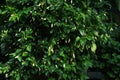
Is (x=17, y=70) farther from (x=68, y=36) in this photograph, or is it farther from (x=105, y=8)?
(x=105, y=8)

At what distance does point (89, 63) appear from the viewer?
4152 millimetres

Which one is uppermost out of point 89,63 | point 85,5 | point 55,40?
point 85,5

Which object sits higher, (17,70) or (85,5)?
(85,5)

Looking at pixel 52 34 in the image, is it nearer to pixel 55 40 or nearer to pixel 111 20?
pixel 55 40

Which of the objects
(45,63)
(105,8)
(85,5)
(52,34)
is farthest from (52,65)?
(105,8)

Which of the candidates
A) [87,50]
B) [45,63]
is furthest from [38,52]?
[87,50]

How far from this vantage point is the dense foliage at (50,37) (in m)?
4.02

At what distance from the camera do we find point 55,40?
4047mm

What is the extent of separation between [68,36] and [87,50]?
347mm

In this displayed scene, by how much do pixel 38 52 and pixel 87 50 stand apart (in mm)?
643

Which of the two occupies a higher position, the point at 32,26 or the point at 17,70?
the point at 32,26

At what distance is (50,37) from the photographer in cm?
420

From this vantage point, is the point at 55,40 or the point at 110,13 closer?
the point at 55,40

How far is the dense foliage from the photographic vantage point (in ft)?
13.2
